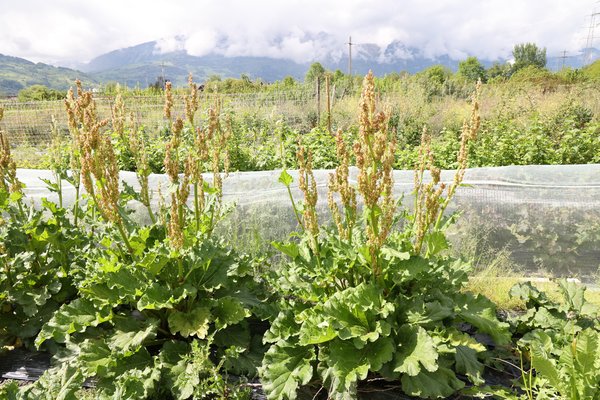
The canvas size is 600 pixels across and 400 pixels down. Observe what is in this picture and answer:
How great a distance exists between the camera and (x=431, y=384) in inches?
80.4

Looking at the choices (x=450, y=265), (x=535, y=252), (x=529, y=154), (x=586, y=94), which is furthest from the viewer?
(x=586, y=94)

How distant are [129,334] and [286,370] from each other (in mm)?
900

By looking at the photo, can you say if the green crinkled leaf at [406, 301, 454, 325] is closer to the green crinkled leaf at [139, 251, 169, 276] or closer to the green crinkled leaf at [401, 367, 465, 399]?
the green crinkled leaf at [401, 367, 465, 399]

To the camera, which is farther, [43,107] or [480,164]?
[43,107]

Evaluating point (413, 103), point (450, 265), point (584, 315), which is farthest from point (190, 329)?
point (413, 103)

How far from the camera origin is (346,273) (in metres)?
2.37

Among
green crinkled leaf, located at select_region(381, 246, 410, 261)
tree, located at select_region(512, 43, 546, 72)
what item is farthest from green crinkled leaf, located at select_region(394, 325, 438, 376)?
tree, located at select_region(512, 43, 546, 72)

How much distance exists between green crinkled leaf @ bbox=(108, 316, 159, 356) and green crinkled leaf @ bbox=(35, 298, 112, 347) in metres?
0.10

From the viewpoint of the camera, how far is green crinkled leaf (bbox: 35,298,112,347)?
2350mm

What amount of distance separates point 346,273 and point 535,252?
2422mm

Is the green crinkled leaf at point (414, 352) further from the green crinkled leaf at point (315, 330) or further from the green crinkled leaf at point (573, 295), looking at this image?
the green crinkled leaf at point (573, 295)

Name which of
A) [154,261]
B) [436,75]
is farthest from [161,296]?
[436,75]

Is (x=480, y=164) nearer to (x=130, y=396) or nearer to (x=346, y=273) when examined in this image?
(x=346, y=273)

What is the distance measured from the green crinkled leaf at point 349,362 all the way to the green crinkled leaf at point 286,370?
0.09 meters
